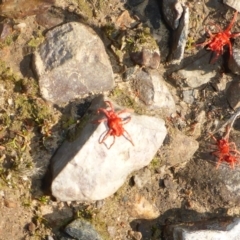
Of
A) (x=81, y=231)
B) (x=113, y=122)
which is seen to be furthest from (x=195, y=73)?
(x=81, y=231)

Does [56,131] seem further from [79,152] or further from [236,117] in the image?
[236,117]

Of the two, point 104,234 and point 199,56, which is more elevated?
point 199,56

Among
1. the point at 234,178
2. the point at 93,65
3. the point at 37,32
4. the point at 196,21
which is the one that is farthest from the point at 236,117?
the point at 37,32

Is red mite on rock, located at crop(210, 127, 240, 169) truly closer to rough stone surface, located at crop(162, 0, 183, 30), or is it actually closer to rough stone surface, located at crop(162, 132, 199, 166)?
rough stone surface, located at crop(162, 132, 199, 166)

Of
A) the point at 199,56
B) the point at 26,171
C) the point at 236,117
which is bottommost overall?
the point at 26,171

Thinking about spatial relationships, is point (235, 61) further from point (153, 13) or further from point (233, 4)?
point (153, 13)

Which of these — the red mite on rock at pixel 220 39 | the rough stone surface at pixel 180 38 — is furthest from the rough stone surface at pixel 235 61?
the rough stone surface at pixel 180 38

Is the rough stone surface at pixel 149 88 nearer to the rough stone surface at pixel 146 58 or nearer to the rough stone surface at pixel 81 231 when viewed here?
the rough stone surface at pixel 146 58
